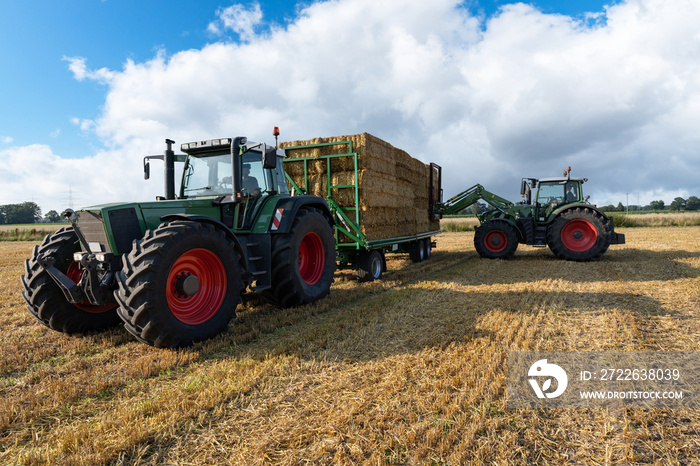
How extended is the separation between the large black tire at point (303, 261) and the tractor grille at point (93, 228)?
2.07 m

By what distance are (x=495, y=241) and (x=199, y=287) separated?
994cm

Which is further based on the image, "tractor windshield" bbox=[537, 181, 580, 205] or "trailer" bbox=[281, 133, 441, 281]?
"tractor windshield" bbox=[537, 181, 580, 205]

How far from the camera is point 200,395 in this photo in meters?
3.09

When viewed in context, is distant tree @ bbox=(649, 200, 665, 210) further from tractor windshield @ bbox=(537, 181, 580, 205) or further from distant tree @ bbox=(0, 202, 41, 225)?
distant tree @ bbox=(0, 202, 41, 225)

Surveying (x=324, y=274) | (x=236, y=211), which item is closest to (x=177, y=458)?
(x=236, y=211)

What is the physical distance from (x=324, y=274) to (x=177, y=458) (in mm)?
4176

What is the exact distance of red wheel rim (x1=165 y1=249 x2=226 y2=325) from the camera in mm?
4180

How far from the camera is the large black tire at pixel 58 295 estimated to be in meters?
4.45

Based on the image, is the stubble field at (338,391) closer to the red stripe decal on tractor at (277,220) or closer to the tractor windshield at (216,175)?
the red stripe decal on tractor at (277,220)

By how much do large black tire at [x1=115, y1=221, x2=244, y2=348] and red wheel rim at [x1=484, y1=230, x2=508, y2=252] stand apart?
31.1 ft

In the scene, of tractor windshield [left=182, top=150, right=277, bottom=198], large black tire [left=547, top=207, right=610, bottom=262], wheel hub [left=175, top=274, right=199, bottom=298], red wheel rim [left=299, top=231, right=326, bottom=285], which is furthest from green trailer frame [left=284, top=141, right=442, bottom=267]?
large black tire [left=547, top=207, right=610, bottom=262]

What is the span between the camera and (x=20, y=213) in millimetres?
69500

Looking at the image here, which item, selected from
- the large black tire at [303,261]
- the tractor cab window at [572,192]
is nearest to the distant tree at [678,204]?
the tractor cab window at [572,192]

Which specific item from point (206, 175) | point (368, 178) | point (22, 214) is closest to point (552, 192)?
point (368, 178)
